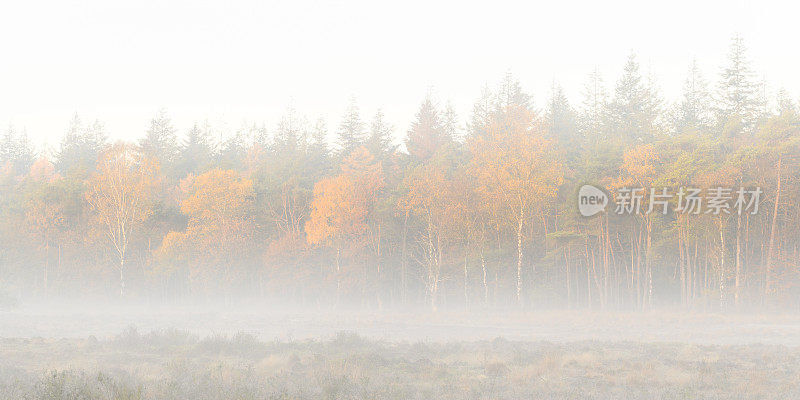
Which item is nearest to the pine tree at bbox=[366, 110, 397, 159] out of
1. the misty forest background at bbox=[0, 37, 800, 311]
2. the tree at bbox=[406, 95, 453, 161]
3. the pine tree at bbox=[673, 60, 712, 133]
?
the misty forest background at bbox=[0, 37, 800, 311]

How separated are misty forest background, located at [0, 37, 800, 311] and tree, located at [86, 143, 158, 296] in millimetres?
187

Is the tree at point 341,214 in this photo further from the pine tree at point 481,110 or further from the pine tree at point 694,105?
the pine tree at point 694,105

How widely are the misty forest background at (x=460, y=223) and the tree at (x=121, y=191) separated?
0.19 m

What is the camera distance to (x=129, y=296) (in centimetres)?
6053

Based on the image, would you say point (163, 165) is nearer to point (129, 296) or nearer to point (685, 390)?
point (129, 296)

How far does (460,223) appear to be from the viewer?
46781mm

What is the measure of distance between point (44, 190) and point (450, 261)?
43.6 m

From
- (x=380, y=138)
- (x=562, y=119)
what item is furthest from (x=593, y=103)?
(x=380, y=138)

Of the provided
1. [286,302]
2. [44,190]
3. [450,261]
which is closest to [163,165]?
[44,190]

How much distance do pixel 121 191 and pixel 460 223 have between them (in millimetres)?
34223

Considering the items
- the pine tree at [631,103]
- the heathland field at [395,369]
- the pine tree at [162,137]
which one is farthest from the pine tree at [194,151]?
the heathland field at [395,369]

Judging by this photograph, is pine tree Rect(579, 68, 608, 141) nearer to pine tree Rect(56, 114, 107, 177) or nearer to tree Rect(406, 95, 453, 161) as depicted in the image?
tree Rect(406, 95, 453, 161)

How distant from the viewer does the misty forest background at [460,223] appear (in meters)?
41.1

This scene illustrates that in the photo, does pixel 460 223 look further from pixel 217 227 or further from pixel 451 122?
pixel 451 122
